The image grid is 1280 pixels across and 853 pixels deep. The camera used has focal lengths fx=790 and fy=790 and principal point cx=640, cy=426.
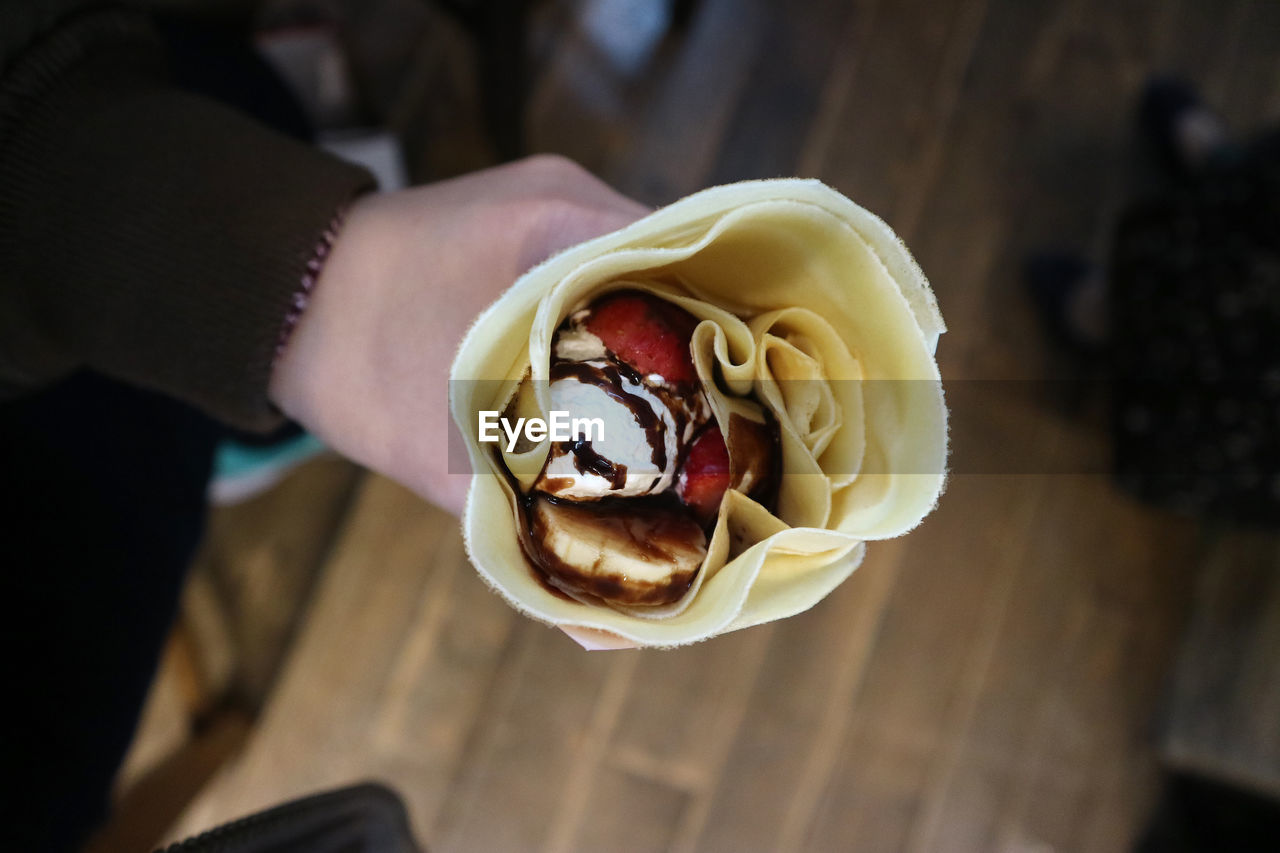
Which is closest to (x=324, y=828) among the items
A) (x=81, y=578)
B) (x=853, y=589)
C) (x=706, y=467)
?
(x=81, y=578)

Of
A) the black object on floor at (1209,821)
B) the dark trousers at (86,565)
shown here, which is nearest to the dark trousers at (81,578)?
the dark trousers at (86,565)

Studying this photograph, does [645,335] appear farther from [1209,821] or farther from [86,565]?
[1209,821]

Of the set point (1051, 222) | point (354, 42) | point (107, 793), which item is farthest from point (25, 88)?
point (1051, 222)

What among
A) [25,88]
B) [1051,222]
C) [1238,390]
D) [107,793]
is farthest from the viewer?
[1051,222]

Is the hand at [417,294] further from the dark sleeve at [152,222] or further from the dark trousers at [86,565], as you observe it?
the dark trousers at [86,565]

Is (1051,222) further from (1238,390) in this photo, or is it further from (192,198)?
(192,198)
